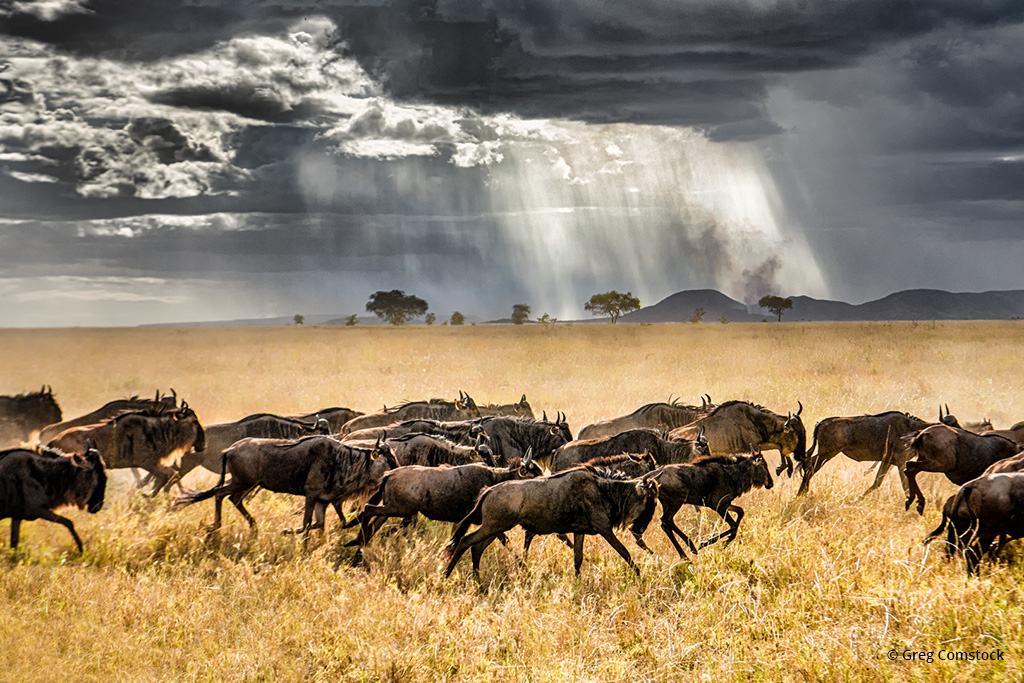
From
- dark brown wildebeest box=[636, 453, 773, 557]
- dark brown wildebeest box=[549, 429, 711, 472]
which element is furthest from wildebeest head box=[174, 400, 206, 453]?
dark brown wildebeest box=[636, 453, 773, 557]

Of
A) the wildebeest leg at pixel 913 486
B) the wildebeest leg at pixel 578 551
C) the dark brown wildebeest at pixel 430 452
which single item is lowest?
the wildebeest leg at pixel 578 551

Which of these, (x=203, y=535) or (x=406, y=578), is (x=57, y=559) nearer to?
(x=203, y=535)

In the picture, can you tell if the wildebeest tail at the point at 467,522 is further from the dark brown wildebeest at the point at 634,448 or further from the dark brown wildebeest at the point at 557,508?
the dark brown wildebeest at the point at 634,448

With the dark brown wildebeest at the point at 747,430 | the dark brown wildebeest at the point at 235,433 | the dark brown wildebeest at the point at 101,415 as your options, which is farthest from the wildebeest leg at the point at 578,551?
the dark brown wildebeest at the point at 101,415

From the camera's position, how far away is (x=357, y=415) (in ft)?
41.5

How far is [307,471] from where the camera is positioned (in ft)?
26.0

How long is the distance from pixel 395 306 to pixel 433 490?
346 feet

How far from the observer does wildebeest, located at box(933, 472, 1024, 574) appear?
6.26m

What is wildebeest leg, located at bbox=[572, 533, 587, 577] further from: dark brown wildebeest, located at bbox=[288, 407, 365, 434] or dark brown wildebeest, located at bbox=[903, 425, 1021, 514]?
dark brown wildebeest, located at bbox=[288, 407, 365, 434]

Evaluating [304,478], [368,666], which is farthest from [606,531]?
[304,478]

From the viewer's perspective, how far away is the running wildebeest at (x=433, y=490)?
23.7 ft

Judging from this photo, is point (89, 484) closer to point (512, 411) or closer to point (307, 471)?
point (307, 471)

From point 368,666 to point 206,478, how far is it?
292 inches

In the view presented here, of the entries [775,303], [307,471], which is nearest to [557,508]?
[307,471]
